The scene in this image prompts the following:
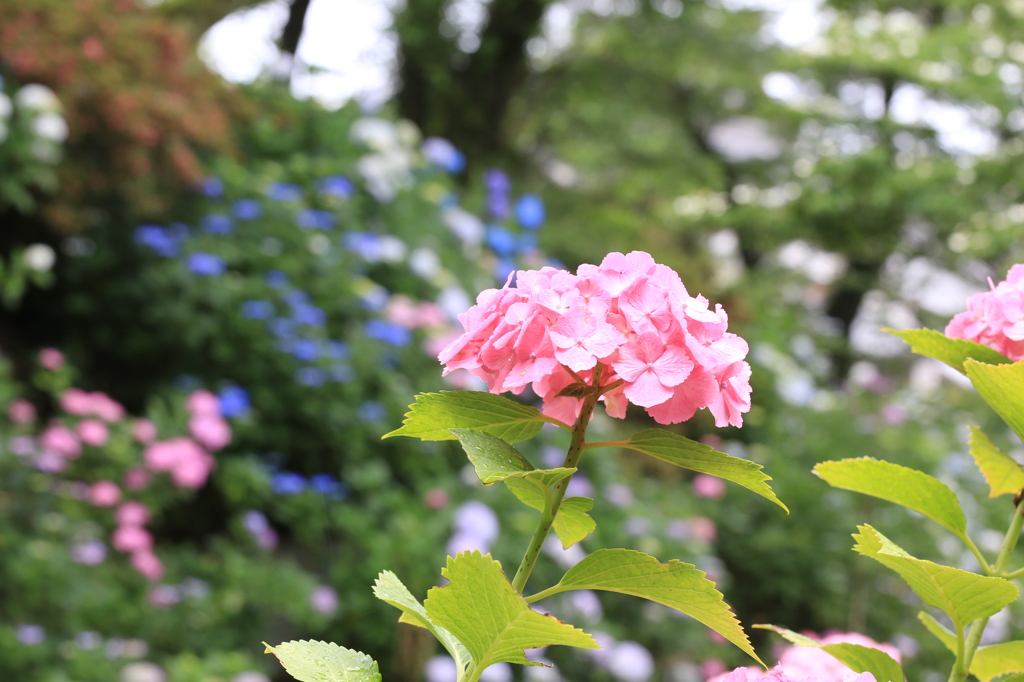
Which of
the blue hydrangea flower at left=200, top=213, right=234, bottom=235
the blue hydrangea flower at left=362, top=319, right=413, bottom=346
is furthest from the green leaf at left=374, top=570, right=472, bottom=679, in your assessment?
the blue hydrangea flower at left=200, top=213, right=234, bottom=235

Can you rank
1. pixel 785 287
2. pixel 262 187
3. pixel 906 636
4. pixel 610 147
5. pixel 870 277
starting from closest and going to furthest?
pixel 906 636 < pixel 262 187 < pixel 870 277 < pixel 610 147 < pixel 785 287

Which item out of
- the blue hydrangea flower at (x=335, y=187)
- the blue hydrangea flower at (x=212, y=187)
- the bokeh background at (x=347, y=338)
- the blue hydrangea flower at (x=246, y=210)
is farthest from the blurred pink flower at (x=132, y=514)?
the blue hydrangea flower at (x=335, y=187)

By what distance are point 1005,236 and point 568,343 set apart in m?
3.31

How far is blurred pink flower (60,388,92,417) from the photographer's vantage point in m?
2.45

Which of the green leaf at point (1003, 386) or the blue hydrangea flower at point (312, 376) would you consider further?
the blue hydrangea flower at point (312, 376)

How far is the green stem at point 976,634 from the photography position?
52 centimetres

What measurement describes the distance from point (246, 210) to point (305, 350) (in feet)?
2.48

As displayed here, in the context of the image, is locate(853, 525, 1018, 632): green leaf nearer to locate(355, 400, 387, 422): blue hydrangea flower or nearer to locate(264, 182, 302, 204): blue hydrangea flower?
locate(355, 400, 387, 422): blue hydrangea flower

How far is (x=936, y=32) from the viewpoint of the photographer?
5148 mm

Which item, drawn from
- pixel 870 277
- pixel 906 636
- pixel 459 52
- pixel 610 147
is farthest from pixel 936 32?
pixel 906 636

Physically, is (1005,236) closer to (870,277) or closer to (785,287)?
(870,277)

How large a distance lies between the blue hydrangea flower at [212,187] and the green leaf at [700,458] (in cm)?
320

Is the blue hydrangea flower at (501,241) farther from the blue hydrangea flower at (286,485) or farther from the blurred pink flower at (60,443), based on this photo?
the blurred pink flower at (60,443)

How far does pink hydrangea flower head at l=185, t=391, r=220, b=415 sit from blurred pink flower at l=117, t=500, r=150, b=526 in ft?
1.09
